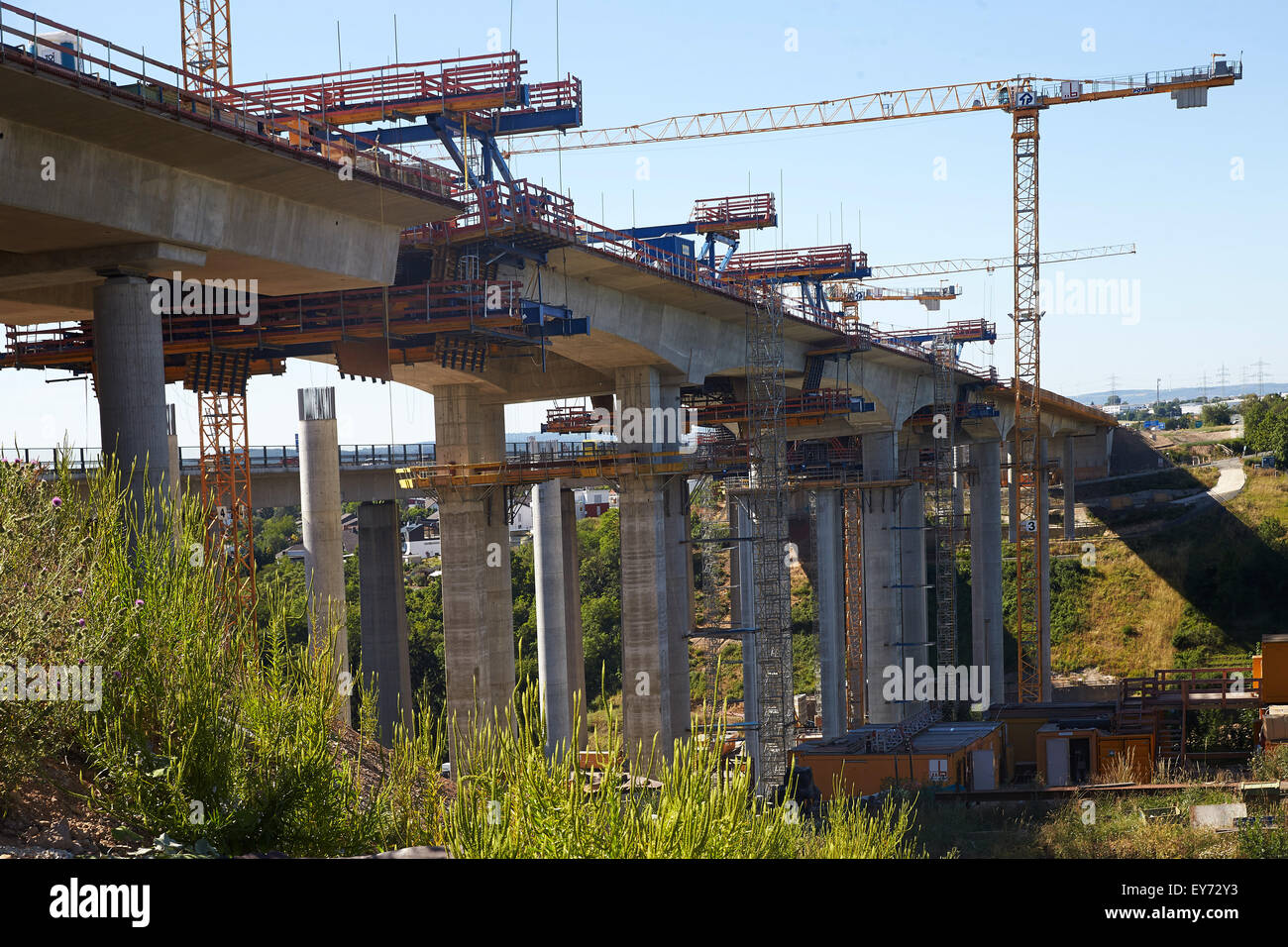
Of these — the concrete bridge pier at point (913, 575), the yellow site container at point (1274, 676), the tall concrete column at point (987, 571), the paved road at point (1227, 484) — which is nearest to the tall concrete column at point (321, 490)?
the yellow site container at point (1274, 676)

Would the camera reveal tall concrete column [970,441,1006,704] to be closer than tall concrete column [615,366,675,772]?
No

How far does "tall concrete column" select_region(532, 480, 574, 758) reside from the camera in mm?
47312

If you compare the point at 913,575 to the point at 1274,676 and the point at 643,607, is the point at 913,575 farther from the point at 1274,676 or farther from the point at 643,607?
the point at 1274,676

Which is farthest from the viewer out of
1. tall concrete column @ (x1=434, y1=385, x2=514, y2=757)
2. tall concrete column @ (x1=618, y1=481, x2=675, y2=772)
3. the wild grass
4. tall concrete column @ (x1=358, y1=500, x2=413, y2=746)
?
tall concrete column @ (x1=358, y1=500, x2=413, y2=746)

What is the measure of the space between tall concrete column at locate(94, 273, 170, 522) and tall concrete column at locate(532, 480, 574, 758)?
2629 centimetres

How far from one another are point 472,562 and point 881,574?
24.1 meters

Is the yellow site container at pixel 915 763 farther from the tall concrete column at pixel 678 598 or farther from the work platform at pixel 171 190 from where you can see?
the work platform at pixel 171 190

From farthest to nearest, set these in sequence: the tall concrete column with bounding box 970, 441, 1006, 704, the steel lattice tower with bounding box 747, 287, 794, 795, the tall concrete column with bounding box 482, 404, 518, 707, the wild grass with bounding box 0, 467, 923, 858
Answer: the tall concrete column with bounding box 970, 441, 1006, 704 < the steel lattice tower with bounding box 747, 287, 794, 795 < the tall concrete column with bounding box 482, 404, 518, 707 < the wild grass with bounding box 0, 467, 923, 858

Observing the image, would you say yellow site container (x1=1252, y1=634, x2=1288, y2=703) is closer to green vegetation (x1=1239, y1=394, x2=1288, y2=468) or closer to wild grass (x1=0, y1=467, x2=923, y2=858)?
wild grass (x1=0, y1=467, x2=923, y2=858)

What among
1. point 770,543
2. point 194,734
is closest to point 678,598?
point 770,543

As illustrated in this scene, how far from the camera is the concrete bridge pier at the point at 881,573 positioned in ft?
196

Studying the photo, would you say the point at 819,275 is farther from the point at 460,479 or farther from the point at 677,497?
the point at 460,479

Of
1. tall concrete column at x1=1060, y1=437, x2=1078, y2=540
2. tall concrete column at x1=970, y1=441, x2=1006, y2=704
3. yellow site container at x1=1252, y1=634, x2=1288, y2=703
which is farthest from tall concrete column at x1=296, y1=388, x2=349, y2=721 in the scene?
tall concrete column at x1=1060, y1=437, x2=1078, y2=540

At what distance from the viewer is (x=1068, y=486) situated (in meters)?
101
